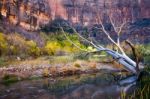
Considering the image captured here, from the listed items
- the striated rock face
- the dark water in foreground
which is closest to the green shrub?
the striated rock face

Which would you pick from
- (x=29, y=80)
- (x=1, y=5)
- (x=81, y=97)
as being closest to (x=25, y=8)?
(x=1, y=5)

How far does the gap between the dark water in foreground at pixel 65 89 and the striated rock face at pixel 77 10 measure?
17.7 meters

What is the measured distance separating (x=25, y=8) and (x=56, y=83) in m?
19.1

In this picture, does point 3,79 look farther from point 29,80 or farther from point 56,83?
point 56,83

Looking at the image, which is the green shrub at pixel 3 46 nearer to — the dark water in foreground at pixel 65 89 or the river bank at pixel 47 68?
the river bank at pixel 47 68

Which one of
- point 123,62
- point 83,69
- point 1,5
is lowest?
point 83,69

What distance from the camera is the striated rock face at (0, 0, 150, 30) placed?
38.4m

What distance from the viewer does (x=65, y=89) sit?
17.6 m

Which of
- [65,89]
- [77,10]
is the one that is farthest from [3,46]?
[77,10]

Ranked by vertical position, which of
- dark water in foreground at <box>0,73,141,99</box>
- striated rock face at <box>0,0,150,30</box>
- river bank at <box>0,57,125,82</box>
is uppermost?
striated rock face at <box>0,0,150,30</box>

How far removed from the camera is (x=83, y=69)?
2581 centimetres

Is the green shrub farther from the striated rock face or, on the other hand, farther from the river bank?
the striated rock face

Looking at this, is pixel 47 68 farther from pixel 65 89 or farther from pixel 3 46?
pixel 65 89

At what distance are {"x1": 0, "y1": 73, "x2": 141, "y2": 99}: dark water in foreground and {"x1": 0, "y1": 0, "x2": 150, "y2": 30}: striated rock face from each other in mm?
17679
